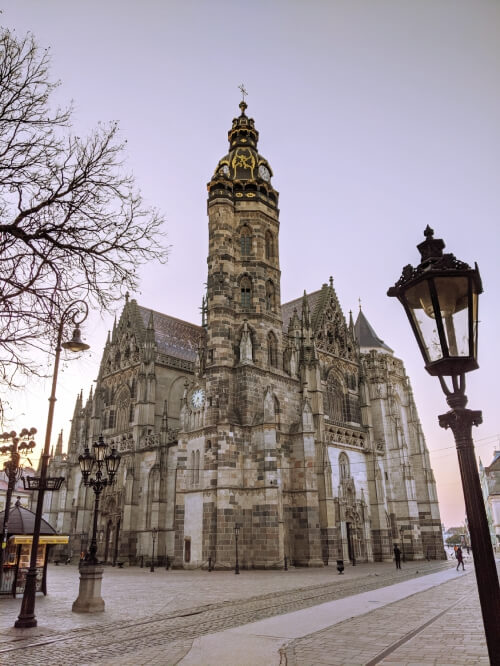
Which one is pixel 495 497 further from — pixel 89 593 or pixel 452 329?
pixel 452 329

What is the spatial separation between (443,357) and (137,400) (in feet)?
129

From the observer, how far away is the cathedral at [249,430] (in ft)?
105

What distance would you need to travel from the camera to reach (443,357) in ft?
16.2

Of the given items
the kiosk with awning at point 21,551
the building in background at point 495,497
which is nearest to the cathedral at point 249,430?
the kiosk with awning at point 21,551

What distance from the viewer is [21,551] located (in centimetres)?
2023

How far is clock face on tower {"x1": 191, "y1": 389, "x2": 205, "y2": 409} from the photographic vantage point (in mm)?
34562

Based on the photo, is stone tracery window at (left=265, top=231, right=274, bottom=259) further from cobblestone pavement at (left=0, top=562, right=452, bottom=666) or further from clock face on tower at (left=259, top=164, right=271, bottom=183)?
cobblestone pavement at (left=0, top=562, right=452, bottom=666)

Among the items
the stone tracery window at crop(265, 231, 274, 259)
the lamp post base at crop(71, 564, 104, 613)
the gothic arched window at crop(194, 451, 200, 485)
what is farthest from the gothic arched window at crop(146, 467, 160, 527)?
the lamp post base at crop(71, 564, 104, 613)

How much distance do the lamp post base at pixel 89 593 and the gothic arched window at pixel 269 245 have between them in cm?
3032

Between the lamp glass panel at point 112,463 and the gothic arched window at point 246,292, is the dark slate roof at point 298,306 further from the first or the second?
the lamp glass panel at point 112,463

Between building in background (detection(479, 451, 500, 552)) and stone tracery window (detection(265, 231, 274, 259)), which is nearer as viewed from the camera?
stone tracery window (detection(265, 231, 274, 259))

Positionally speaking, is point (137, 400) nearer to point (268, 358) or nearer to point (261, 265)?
point (268, 358)

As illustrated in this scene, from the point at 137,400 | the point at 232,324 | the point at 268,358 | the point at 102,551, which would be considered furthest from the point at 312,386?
the point at 102,551

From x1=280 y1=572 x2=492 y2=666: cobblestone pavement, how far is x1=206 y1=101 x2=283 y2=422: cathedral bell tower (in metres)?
21.7
